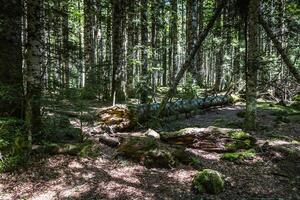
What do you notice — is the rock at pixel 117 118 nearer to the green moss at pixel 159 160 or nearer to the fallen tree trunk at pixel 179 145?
the fallen tree trunk at pixel 179 145

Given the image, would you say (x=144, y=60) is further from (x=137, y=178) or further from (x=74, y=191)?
(x=74, y=191)

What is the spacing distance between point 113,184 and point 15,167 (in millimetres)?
2197

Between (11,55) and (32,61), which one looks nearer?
(32,61)

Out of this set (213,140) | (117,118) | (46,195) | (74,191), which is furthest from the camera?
(117,118)

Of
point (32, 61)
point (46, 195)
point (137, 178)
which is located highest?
point (32, 61)

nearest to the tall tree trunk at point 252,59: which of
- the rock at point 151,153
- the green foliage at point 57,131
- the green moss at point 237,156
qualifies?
the green moss at point 237,156

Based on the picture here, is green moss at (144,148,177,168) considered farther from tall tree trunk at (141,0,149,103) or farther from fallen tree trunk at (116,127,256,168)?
tall tree trunk at (141,0,149,103)

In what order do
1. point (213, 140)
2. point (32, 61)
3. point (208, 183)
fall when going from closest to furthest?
point (208, 183) → point (32, 61) → point (213, 140)

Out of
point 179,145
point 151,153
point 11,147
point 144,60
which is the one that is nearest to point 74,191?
point 11,147

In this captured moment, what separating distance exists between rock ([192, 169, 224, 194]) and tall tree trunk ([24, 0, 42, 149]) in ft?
12.3

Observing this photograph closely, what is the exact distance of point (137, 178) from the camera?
22.4ft

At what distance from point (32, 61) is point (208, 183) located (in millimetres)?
4719

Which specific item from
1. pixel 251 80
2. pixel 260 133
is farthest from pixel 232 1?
pixel 260 133

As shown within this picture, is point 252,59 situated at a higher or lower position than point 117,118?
higher
